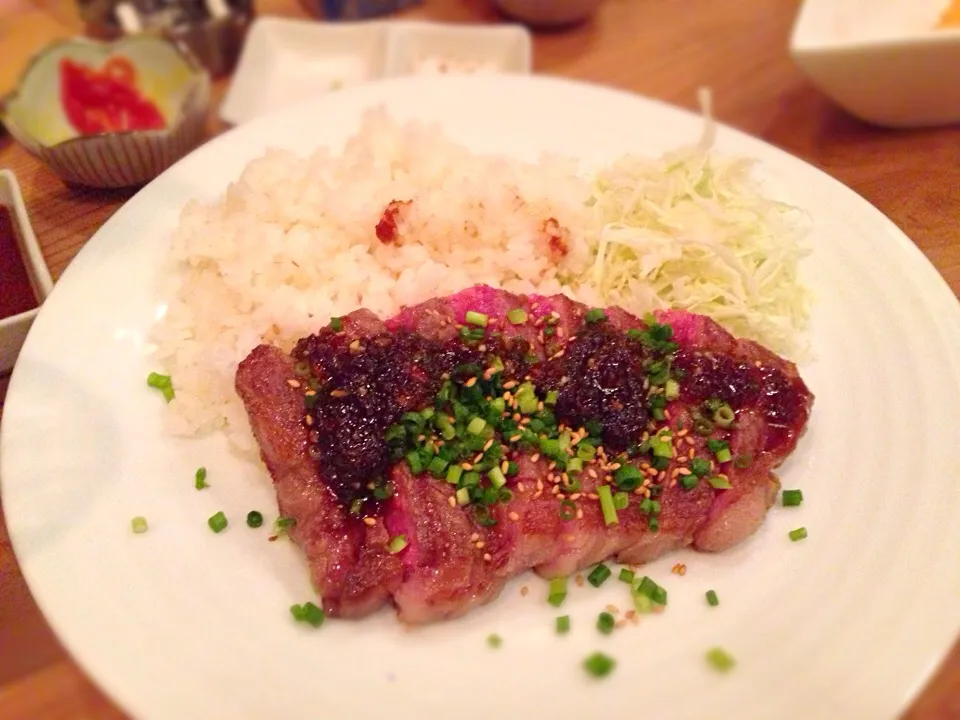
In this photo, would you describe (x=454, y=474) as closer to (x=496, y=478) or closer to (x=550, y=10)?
(x=496, y=478)

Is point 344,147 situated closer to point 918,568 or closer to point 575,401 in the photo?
point 575,401

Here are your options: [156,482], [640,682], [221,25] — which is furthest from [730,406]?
[221,25]

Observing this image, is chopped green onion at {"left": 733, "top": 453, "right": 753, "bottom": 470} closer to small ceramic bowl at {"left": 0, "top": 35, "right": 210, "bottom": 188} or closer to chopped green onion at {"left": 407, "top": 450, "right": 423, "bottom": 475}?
chopped green onion at {"left": 407, "top": 450, "right": 423, "bottom": 475}

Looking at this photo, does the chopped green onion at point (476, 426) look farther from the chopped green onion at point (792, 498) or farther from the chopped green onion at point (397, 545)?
the chopped green onion at point (792, 498)

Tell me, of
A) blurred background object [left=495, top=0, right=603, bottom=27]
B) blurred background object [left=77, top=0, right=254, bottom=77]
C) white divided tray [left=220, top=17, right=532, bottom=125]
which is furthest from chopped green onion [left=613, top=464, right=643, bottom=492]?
blurred background object [left=77, top=0, right=254, bottom=77]

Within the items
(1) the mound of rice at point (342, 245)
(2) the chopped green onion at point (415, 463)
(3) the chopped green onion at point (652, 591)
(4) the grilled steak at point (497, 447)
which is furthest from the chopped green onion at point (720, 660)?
(1) the mound of rice at point (342, 245)
